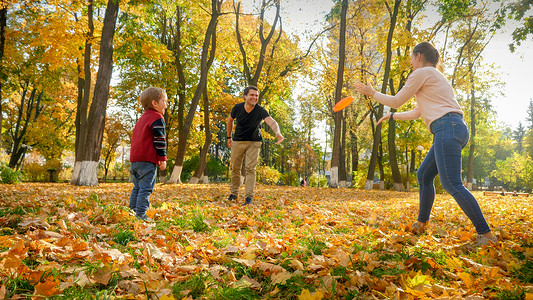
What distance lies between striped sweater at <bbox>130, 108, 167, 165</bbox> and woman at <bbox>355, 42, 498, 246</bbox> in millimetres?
2512

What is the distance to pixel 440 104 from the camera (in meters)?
3.20

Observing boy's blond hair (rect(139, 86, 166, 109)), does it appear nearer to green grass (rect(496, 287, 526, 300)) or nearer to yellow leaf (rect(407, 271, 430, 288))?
yellow leaf (rect(407, 271, 430, 288))

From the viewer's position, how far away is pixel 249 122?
20.4 feet

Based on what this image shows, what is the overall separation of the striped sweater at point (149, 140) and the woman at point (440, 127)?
2.51 metres

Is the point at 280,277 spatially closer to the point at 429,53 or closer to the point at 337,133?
the point at 429,53

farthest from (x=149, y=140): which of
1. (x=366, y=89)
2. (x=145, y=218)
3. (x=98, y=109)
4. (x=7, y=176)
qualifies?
(x=7, y=176)

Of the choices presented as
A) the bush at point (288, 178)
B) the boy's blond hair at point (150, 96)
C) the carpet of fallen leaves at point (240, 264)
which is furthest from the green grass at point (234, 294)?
the bush at point (288, 178)

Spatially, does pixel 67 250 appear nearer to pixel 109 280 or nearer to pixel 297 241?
pixel 109 280

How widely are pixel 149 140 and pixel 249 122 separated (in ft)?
8.46

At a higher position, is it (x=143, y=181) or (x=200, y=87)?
(x=200, y=87)

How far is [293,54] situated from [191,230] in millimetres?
16691

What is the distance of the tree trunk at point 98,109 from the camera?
11.1 m

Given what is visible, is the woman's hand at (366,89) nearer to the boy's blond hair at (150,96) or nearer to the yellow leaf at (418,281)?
the yellow leaf at (418,281)

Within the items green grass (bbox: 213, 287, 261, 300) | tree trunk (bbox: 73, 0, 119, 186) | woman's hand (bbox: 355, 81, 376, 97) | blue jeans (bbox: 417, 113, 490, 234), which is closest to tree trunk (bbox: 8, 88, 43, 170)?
tree trunk (bbox: 73, 0, 119, 186)
